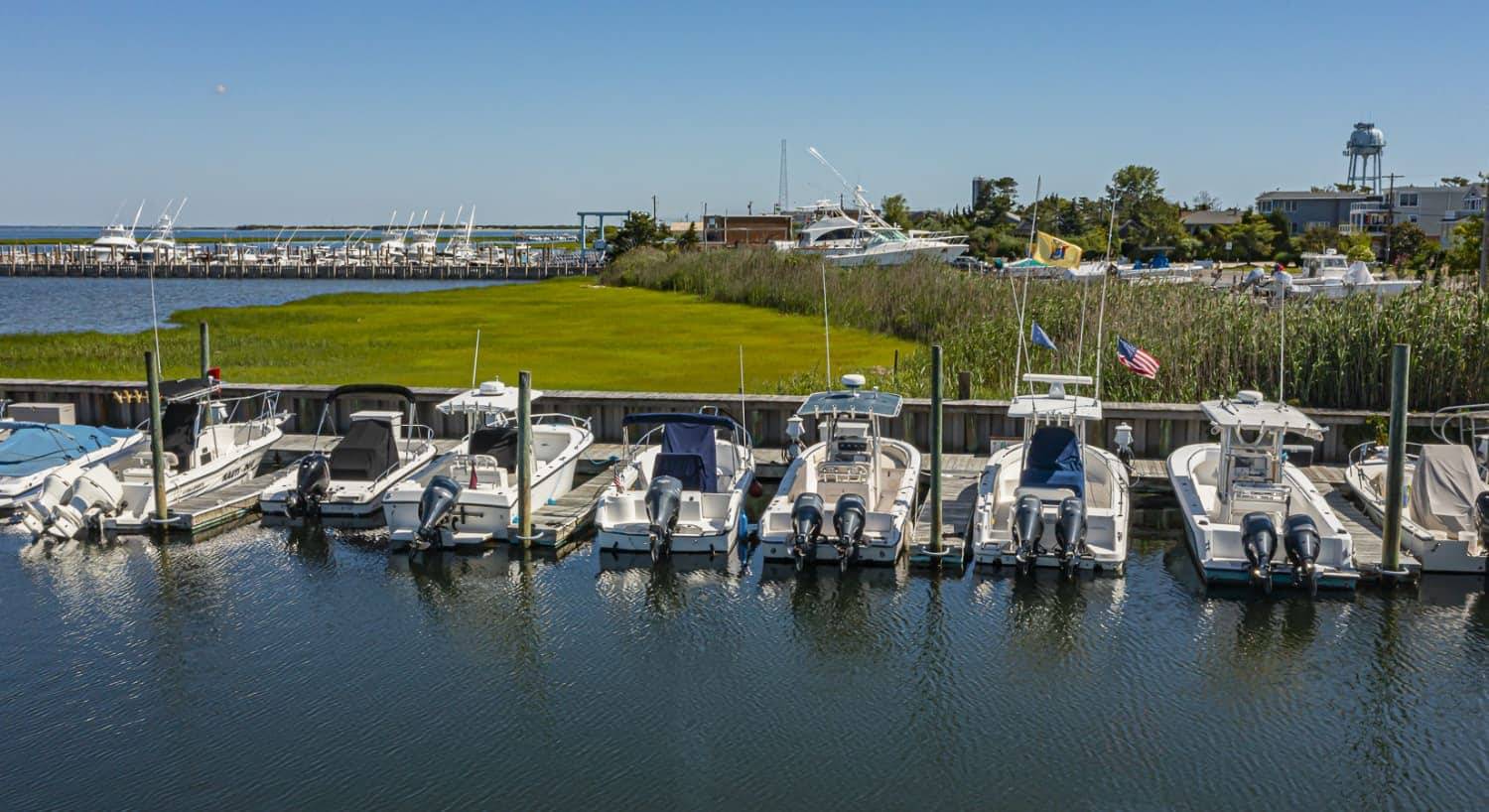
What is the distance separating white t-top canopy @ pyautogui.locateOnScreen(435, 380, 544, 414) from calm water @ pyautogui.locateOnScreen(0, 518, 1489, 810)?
366cm

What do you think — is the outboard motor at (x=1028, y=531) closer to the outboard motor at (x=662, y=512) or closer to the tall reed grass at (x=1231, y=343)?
the outboard motor at (x=662, y=512)

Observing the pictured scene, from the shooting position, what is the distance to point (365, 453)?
21.5 m

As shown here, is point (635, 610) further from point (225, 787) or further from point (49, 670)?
point (49, 670)

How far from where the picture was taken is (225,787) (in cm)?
1205

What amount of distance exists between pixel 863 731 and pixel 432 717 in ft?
15.9

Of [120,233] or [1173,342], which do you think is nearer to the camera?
[1173,342]

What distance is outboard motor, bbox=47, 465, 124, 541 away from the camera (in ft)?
64.5

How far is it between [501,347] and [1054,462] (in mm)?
27170

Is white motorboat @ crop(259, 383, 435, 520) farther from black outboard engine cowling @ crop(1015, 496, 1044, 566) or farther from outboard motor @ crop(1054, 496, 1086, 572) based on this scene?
outboard motor @ crop(1054, 496, 1086, 572)

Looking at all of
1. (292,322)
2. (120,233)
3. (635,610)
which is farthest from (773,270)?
(120,233)

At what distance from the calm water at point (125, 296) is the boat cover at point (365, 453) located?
112 ft

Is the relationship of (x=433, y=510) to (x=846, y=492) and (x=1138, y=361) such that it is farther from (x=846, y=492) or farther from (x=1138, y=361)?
(x=1138, y=361)

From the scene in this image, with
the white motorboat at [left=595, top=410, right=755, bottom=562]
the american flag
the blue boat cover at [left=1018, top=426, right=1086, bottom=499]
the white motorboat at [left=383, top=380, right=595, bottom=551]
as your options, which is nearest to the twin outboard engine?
the white motorboat at [left=383, top=380, right=595, bottom=551]

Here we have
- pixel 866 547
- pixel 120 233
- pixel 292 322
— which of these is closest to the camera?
pixel 866 547
